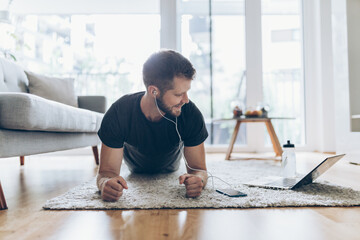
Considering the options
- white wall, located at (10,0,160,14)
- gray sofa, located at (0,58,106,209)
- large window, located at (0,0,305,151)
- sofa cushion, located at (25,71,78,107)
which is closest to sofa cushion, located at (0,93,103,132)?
gray sofa, located at (0,58,106,209)

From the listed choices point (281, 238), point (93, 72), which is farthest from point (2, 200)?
point (93, 72)

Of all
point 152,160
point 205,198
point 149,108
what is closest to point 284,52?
point 152,160

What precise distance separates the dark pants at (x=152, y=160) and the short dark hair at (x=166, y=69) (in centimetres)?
40

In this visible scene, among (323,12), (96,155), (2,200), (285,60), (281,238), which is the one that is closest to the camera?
(281,238)

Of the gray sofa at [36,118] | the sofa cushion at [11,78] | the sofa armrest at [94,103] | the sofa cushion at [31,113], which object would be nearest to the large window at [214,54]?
the sofa armrest at [94,103]

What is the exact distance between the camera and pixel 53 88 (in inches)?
97.4

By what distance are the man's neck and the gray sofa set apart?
44 cm

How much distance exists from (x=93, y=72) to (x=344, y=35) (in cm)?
300

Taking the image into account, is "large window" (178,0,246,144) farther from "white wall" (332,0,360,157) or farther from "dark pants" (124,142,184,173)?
"dark pants" (124,142,184,173)

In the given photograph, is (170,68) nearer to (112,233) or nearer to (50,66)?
(112,233)

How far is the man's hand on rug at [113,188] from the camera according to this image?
1020 mm

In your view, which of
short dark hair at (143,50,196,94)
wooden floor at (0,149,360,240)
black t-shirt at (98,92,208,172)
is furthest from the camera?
black t-shirt at (98,92,208,172)

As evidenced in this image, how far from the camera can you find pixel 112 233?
29.9 inches

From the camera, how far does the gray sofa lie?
1.16m
